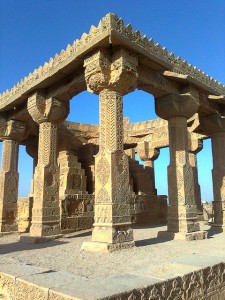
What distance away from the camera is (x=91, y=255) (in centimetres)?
542

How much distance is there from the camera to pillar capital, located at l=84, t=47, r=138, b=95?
6.25 meters

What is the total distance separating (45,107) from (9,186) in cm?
320

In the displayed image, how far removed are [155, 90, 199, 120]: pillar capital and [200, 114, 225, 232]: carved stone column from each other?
6.43 feet

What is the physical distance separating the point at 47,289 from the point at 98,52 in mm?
5022

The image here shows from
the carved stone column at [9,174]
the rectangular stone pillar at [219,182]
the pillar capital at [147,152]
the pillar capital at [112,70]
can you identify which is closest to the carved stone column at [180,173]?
the rectangular stone pillar at [219,182]

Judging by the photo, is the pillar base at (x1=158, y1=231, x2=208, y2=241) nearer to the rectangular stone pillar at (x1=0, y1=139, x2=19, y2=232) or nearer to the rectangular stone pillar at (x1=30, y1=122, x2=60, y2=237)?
the rectangular stone pillar at (x1=30, y1=122, x2=60, y2=237)

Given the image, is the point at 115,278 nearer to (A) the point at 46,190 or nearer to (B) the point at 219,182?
(A) the point at 46,190

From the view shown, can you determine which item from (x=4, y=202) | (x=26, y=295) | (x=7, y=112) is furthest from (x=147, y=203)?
(x=26, y=295)

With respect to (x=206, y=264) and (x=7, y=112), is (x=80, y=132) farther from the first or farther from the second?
(x=206, y=264)

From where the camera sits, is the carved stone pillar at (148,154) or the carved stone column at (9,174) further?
the carved stone pillar at (148,154)

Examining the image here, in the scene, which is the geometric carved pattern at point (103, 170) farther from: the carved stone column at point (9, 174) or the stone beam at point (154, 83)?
the carved stone column at point (9, 174)

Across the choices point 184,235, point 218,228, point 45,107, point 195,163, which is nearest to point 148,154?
point 195,163

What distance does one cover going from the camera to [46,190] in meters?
8.21

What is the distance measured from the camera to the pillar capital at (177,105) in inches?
324
